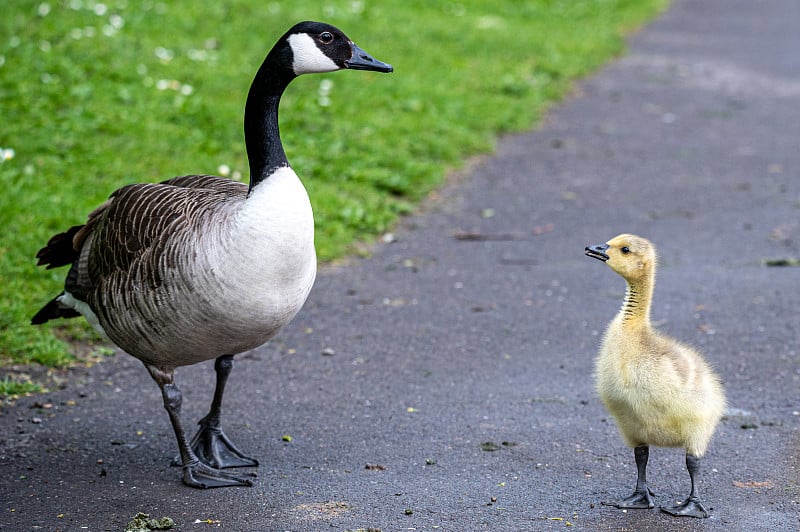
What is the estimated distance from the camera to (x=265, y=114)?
472 cm

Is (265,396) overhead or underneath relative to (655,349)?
underneath

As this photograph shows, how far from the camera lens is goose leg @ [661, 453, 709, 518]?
167 inches

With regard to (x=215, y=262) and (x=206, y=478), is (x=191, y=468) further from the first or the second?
(x=215, y=262)

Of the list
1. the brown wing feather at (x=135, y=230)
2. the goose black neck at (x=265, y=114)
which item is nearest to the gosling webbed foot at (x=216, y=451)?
the brown wing feather at (x=135, y=230)

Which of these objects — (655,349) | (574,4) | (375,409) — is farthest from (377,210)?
(574,4)

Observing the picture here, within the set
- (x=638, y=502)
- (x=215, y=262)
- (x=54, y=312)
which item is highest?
(x=215, y=262)

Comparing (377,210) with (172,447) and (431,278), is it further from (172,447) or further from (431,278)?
(172,447)

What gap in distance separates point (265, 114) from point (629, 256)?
5.74ft

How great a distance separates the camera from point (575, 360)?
243 inches

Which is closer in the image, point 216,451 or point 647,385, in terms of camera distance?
point 647,385

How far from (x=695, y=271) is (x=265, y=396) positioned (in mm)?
3453

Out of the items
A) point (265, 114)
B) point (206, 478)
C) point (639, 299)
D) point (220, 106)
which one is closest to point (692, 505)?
point (639, 299)

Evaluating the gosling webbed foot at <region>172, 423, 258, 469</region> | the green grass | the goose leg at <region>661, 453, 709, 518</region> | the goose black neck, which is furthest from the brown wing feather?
the goose leg at <region>661, 453, 709, 518</region>

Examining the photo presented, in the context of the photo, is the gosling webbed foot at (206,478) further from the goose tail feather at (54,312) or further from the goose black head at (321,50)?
the goose black head at (321,50)
